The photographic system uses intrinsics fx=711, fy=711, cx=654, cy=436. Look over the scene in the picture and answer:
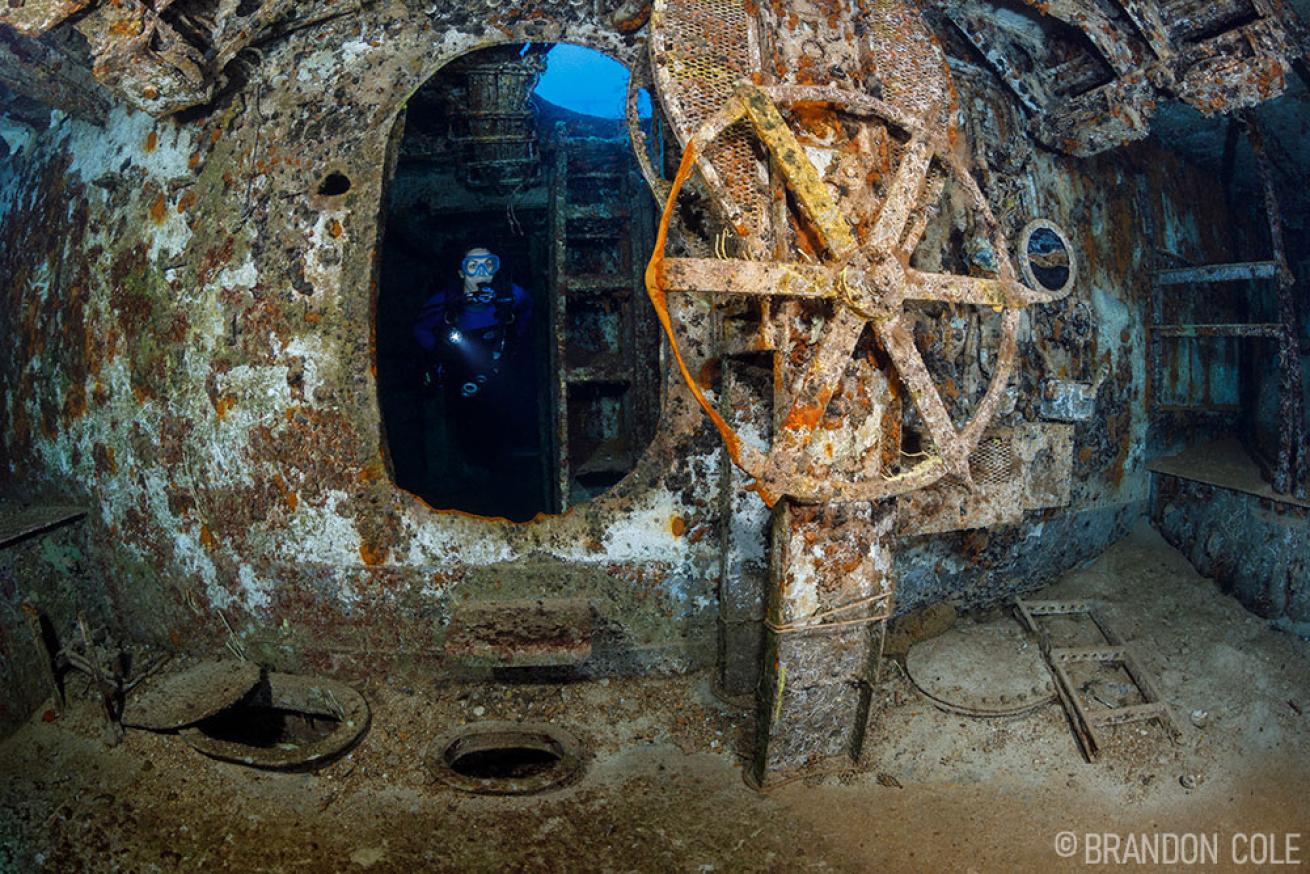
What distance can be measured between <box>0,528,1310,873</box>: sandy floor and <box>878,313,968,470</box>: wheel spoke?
1.47 m

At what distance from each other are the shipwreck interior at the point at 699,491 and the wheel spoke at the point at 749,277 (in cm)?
1

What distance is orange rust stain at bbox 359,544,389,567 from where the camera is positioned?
11.2 feet

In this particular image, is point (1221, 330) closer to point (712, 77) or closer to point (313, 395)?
point (712, 77)

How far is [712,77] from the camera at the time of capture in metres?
2.52

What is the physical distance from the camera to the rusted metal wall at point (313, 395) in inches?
131

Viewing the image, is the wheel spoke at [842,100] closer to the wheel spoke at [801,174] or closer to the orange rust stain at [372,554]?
the wheel spoke at [801,174]

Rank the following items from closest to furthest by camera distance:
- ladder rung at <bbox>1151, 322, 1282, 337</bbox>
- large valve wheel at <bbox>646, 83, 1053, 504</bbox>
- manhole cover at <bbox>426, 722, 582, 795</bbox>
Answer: large valve wheel at <bbox>646, 83, 1053, 504</bbox> → manhole cover at <bbox>426, 722, 582, 795</bbox> → ladder rung at <bbox>1151, 322, 1282, 337</bbox>

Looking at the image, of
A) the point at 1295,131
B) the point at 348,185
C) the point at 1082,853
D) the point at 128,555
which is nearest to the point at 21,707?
the point at 128,555

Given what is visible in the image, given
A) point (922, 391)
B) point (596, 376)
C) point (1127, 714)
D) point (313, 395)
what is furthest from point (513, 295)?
point (1127, 714)

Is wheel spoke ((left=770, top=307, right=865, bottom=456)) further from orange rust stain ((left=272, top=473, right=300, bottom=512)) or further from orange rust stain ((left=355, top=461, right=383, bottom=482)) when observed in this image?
orange rust stain ((left=272, top=473, right=300, bottom=512))

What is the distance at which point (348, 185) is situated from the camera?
336 centimetres

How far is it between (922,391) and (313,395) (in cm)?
266

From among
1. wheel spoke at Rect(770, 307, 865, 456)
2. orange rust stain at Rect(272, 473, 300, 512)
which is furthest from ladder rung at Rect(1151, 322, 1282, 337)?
orange rust stain at Rect(272, 473, 300, 512)

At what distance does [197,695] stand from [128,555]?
0.95 meters
